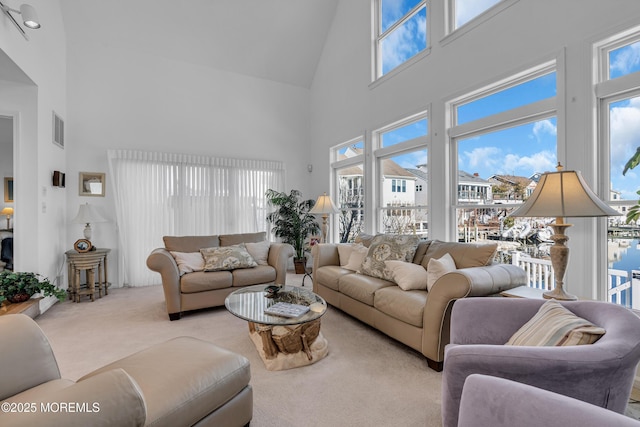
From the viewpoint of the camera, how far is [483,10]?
3092mm

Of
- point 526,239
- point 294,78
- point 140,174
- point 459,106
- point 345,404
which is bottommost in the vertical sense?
point 345,404

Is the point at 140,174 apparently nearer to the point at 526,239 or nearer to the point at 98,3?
the point at 98,3

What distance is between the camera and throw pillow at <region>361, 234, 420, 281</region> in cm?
308

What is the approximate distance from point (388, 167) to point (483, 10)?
2101 mm

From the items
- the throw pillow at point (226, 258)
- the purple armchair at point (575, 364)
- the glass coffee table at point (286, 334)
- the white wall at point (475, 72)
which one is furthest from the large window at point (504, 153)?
the throw pillow at point (226, 258)

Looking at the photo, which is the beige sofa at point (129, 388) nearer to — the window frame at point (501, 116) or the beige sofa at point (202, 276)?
the beige sofa at point (202, 276)

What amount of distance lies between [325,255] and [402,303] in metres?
1.53

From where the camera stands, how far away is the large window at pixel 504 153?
108 inches

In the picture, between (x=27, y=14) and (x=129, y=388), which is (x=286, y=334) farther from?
(x=27, y=14)

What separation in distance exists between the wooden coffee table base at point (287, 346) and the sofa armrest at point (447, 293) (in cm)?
83

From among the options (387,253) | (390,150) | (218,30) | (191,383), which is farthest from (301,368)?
(218,30)

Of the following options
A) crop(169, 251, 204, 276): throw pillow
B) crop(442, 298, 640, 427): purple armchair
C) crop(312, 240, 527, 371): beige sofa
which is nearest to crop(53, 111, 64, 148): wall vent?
crop(169, 251, 204, 276): throw pillow

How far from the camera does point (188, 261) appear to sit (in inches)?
140

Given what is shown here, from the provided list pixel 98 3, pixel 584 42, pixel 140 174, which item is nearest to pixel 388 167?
pixel 584 42
